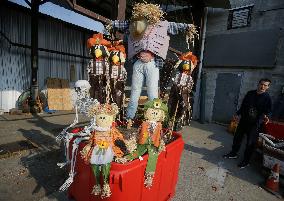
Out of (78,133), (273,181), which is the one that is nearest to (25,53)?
(78,133)

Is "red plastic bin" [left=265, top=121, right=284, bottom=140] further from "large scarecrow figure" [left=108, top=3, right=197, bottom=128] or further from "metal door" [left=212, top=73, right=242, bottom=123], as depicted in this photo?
"metal door" [left=212, top=73, right=242, bottom=123]

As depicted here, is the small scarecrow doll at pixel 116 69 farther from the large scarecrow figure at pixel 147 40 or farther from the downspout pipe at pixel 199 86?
the downspout pipe at pixel 199 86

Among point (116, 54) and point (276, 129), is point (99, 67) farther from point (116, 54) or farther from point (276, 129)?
point (276, 129)

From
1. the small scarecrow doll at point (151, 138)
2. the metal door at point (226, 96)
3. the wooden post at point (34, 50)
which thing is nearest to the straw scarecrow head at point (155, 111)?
the small scarecrow doll at point (151, 138)

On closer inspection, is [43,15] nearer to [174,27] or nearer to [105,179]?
[174,27]

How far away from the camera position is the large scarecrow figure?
3.93m

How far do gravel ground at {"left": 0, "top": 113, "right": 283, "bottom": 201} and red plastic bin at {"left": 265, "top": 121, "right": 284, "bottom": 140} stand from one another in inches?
26.8

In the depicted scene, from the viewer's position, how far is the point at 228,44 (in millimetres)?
9961

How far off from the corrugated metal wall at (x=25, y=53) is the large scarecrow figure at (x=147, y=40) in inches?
282

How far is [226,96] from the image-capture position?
10.1m

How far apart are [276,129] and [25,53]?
32.2 ft

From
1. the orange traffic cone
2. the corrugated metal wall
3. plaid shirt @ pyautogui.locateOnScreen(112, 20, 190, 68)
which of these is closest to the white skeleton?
plaid shirt @ pyautogui.locateOnScreen(112, 20, 190, 68)

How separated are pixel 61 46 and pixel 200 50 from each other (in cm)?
684

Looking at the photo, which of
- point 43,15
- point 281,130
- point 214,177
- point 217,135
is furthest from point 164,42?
point 43,15
